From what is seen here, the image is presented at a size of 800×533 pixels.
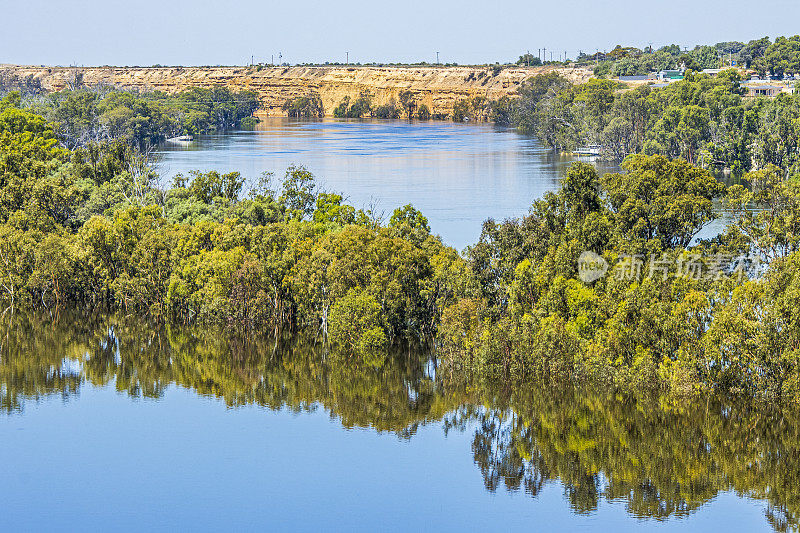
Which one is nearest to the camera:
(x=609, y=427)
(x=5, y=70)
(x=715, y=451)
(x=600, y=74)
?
(x=715, y=451)

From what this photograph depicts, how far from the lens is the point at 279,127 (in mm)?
123562

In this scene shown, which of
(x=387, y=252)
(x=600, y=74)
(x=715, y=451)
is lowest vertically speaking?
(x=715, y=451)

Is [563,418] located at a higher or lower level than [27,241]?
lower

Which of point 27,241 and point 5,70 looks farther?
point 5,70

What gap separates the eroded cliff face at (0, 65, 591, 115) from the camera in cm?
14538

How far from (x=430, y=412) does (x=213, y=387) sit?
7.11 meters

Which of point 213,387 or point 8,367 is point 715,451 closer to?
point 213,387

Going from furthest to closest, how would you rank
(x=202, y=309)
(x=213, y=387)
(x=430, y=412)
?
(x=202, y=309), (x=213, y=387), (x=430, y=412)

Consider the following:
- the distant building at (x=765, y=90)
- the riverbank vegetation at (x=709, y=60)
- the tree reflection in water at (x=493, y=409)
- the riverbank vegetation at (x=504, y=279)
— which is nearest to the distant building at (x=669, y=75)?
the riverbank vegetation at (x=709, y=60)

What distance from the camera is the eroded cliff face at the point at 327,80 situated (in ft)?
477

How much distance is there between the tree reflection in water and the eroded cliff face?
333 feet

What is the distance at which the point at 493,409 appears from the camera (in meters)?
28.4

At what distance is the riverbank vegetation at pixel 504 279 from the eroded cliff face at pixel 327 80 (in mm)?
97391

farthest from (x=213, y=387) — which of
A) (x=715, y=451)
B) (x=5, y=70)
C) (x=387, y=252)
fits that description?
(x=5, y=70)
